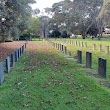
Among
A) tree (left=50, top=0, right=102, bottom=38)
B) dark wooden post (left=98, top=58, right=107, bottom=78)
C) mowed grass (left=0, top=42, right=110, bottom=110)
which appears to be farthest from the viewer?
tree (left=50, top=0, right=102, bottom=38)

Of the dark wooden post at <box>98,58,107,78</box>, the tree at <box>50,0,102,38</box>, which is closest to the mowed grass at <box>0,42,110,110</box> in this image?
the dark wooden post at <box>98,58,107,78</box>

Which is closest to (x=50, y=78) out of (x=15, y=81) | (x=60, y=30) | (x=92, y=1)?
(x=15, y=81)

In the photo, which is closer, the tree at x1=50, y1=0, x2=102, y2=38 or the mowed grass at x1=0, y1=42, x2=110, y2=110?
the mowed grass at x1=0, y1=42, x2=110, y2=110

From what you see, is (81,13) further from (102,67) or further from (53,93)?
(53,93)

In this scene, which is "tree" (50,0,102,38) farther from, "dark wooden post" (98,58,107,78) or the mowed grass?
the mowed grass

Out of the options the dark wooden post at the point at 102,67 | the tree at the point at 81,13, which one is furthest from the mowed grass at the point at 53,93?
the tree at the point at 81,13

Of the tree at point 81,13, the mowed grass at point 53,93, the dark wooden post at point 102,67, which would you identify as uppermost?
the tree at point 81,13

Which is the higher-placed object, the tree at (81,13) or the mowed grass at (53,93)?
the tree at (81,13)

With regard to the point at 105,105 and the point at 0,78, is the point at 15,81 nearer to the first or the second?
the point at 0,78

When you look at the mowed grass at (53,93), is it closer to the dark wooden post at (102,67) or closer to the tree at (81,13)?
the dark wooden post at (102,67)

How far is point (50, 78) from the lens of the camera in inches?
396

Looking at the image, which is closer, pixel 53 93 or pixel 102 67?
pixel 53 93

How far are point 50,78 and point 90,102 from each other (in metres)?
3.42

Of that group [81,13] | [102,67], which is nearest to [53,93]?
[102,67]
